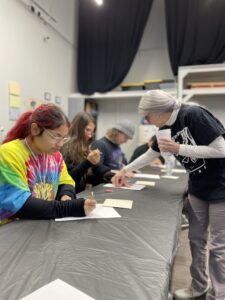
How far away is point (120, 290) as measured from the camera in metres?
0.56

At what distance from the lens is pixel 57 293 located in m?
0.55

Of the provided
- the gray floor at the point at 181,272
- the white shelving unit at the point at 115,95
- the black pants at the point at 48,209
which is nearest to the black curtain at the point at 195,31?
the white shelving unit at the point at 115,95

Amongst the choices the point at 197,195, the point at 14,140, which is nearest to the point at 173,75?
the point at 197,195

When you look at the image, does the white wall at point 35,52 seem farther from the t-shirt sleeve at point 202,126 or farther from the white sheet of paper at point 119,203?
the t-shirt sleeve at point 202,126

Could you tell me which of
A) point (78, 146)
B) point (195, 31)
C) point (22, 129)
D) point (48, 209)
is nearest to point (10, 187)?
point (48, 209)

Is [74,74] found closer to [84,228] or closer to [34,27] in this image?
[34,27]

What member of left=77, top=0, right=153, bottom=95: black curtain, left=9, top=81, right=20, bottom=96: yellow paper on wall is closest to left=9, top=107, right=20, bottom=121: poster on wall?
left=9, top=81, right=20, bottom=96: yellow paper on wall

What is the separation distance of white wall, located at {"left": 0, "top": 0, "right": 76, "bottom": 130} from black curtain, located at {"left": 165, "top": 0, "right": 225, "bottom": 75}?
170 centimetres

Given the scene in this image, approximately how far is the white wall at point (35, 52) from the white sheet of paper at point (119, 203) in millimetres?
2086

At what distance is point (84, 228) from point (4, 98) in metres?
2.44

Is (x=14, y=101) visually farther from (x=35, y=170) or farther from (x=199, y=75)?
(x=199, y=75)

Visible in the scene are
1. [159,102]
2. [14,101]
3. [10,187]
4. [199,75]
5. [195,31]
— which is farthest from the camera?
[199,75]

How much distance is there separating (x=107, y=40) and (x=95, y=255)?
168 inches

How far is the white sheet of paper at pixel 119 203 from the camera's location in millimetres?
1249
